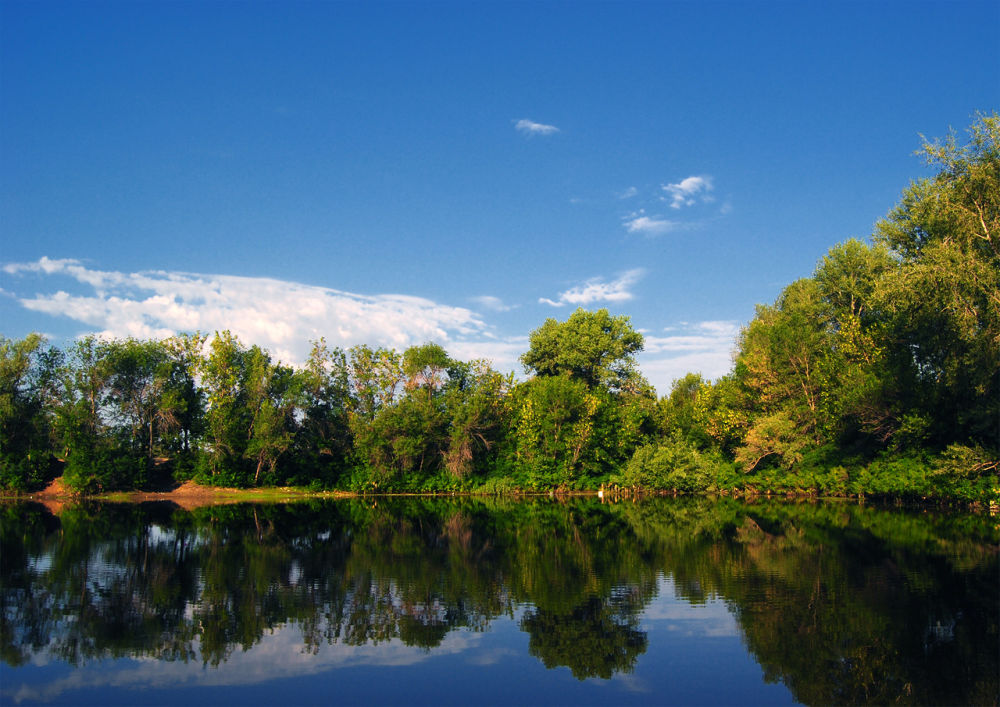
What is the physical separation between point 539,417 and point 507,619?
3937 centimetres

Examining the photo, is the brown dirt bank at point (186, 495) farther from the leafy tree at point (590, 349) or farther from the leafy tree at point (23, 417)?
the leafy tree at point (590, 349)

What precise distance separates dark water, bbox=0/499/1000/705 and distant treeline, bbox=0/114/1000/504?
14.7 metres

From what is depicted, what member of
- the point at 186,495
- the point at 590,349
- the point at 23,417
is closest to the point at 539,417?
the point at 590,349

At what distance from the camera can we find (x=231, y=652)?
11539mm

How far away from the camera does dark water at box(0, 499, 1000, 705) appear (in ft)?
32.7

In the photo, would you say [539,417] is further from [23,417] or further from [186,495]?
[23,417]

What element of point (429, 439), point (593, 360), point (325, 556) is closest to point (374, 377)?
point (429, 439)

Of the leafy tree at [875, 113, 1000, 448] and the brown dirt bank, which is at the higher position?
the leafy tree at [875, 113, 1000, 448]

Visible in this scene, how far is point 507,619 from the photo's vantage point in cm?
1355

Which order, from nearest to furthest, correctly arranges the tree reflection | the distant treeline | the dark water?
the dark water < the tree reflection < the distant treeline

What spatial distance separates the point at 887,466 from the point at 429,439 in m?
32.4

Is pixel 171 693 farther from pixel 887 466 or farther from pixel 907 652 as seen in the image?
pixel 887 466

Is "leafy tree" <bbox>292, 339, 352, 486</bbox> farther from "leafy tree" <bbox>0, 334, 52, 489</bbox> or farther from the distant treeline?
"leafy tree" <bbox>0, 334, 52, 489</bbox>

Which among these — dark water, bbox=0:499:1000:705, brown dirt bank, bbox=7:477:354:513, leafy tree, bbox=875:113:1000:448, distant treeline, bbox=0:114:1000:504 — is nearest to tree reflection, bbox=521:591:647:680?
dark water, bbox=0:499:1000:705
